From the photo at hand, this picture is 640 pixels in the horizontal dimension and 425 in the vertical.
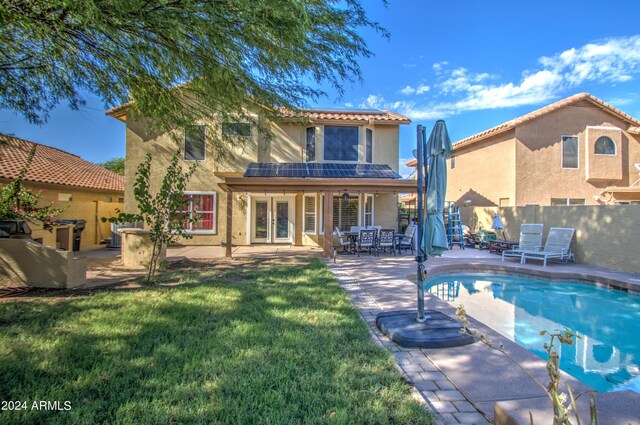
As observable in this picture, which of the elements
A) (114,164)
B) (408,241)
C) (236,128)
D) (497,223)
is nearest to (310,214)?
(408,241)

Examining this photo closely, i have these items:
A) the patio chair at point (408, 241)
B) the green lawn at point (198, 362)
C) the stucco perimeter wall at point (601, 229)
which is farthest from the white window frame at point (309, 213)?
the green lawn at point (198, 362)

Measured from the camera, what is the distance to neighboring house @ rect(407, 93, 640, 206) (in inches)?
685

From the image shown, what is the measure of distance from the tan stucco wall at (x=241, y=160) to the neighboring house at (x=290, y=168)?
0.04 meters

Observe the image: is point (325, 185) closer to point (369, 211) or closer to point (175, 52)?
point (369, 211)

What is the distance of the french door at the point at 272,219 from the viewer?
16609mm

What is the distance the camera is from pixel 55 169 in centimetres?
1641

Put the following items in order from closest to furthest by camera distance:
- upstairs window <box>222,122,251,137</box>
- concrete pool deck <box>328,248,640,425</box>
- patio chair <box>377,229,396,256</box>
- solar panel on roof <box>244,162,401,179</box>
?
concrete pool deck <box>328,248,640,425</box>, upstairs window <box>222,122,251,137</box>, patio chair <box>377,229,396,256</box>, solar panel on roof <box>244,162,401,179</box>

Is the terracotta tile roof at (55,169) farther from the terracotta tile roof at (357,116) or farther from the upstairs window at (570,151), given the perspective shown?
the upstairs window at (570,151)

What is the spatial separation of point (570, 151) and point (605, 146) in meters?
2.19

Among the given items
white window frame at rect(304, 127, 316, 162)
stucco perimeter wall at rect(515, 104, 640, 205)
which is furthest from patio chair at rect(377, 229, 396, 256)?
stucco perimeter wall at rect(515, 104, 640, 205)

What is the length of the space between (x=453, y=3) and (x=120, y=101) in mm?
13527

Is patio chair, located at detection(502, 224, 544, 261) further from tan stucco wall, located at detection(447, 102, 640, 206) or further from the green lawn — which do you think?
the green lawn

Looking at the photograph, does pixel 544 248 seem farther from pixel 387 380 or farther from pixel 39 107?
pixel 39 107

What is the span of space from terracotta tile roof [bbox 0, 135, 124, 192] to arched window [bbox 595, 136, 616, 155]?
2684 cm
